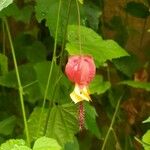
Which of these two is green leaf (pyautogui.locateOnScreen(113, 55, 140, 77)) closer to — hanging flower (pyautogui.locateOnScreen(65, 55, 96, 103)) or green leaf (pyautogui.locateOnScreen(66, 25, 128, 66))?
green leaf (pyautogui.locateOnScreen(66, 25, 128, 66))

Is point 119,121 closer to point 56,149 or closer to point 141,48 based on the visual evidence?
point 141,48

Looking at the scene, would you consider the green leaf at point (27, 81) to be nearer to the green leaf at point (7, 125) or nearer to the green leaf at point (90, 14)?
the green leaf at point (7, 125)

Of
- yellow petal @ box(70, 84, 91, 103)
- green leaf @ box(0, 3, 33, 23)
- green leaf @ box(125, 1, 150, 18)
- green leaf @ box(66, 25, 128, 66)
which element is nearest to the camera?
yellow petal @ box(70, 84, 91, 103)

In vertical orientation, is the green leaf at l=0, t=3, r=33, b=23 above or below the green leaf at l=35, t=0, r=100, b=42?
below

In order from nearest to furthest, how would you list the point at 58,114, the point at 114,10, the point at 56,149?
the point at 56,149 → the point at 58,114 → the point at 114,10

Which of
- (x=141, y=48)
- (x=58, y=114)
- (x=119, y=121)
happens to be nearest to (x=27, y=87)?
(x=58, y=114)

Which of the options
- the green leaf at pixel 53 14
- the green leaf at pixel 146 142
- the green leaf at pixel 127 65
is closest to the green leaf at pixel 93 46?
the green leaf at pixel 53 14

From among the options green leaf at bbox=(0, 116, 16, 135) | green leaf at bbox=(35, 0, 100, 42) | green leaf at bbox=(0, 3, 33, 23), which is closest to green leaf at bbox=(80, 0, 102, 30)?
green leaf at bbox=(35, 0, 100, 42)

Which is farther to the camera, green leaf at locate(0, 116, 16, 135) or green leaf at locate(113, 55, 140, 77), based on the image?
green leaf at locate(113, 55, 140, 77)
